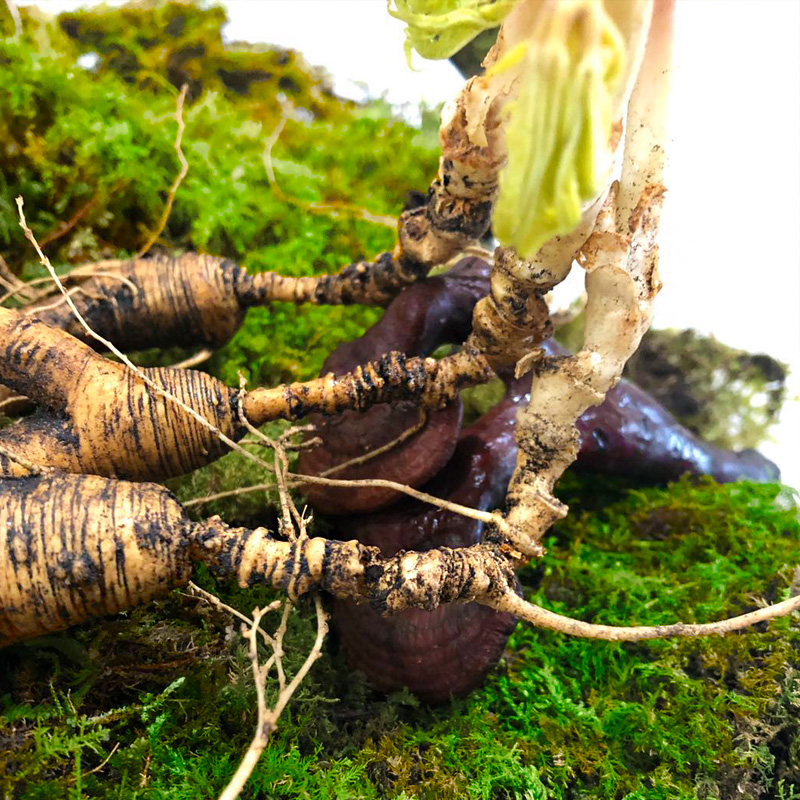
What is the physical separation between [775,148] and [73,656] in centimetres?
342

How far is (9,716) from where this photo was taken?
127cm

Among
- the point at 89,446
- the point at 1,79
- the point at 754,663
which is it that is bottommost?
the point at 754,663

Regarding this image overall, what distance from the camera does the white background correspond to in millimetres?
2838

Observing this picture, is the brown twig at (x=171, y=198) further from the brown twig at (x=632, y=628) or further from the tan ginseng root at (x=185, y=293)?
the brown twig at (x=632, y=628)

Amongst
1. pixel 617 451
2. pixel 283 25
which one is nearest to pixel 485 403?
pixel 617 451

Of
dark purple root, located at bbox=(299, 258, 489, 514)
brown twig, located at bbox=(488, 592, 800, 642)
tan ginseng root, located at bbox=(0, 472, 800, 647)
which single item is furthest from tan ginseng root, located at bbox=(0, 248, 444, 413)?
brown twig, located at bbox=(488, 592, 800, 642)

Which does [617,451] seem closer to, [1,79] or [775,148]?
[775,148]

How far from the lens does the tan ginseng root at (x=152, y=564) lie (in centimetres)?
121

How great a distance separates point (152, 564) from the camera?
1255 mm

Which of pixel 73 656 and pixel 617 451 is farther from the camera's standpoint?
pixel 617 451

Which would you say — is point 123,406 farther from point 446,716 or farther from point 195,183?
point 195,183

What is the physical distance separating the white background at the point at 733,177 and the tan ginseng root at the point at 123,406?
197 centimetres

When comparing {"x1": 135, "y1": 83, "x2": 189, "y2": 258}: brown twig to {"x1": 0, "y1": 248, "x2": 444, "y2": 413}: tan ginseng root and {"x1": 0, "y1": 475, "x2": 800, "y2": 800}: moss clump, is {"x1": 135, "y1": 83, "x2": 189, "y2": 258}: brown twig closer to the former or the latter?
{"x1": 0, "y1": 248, "x2": 444, "y2": 413}: tan ginseng root

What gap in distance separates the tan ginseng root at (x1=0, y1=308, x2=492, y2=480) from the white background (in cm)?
197
